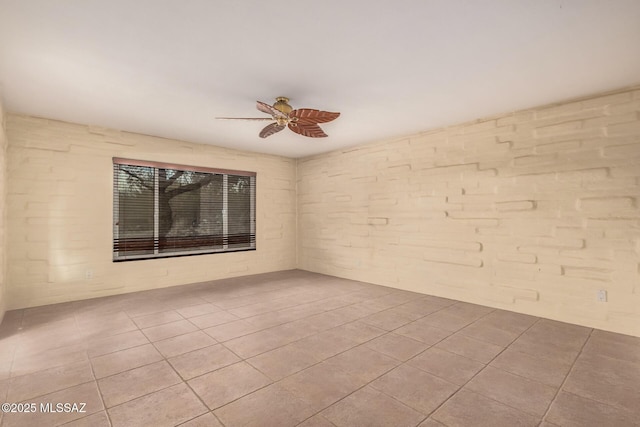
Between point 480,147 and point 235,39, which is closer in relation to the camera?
point 235,39

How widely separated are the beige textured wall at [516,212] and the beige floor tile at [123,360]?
345cm

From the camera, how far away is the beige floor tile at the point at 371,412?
165 centimetres

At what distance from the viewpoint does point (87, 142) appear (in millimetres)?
4105

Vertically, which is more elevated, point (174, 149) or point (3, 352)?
point (174, 149)

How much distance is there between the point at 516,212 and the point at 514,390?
223 centimetres

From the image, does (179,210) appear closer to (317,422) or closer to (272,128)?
(272,128)

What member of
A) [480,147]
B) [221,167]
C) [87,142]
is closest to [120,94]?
[87,142]

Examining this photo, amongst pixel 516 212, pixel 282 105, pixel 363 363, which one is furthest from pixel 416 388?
pixel 282 105

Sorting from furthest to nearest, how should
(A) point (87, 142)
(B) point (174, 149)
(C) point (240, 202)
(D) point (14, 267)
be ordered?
(C) point (240, 202) → (B) point (174, 149) → (A) point (87, 142) → (D) point (14, 267)

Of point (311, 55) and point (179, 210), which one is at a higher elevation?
point (311, 55)

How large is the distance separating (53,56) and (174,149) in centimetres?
252

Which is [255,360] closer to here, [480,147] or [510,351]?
[510,351]

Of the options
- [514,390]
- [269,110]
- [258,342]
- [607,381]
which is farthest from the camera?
[269,110]

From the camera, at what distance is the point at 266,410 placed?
175cm
